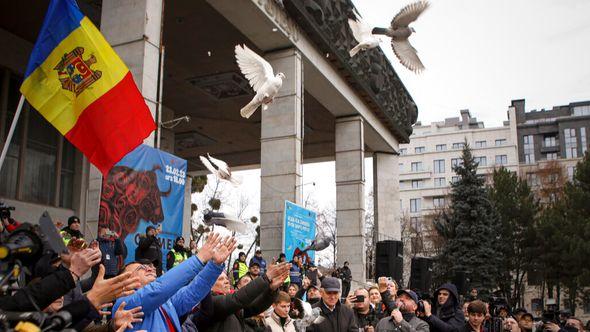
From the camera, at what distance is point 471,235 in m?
35.3

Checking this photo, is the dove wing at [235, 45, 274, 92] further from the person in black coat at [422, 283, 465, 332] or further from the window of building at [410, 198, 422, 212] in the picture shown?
the window of building at [410, 198, 422, 212]

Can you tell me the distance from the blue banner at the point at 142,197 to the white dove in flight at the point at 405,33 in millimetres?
5328

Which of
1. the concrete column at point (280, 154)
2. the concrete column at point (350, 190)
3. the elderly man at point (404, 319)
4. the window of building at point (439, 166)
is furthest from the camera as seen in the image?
the window of building at point (439, 166)

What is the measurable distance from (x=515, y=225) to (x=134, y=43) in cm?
3993

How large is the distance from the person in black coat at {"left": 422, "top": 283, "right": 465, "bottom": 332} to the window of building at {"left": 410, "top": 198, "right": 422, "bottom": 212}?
275 feet

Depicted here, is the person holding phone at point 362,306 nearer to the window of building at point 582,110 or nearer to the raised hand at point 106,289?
the raised hand at point 106,289

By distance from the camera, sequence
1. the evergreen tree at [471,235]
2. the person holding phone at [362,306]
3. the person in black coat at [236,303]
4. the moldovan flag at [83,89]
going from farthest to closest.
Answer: the evergreen tree at [471,235]
the person holding phone at [362,306]
the moldovan flag at [83,89]
the person in black coat at [236,303]

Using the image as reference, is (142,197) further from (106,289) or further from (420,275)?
(106,289)

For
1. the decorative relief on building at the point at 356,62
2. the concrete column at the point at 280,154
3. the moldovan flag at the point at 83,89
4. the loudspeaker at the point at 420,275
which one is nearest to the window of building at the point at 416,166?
the decorative relief on building at the point at 356,62

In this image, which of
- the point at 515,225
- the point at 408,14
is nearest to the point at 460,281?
the point at 408,14

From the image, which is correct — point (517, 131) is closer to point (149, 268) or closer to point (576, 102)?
point (576, 102)

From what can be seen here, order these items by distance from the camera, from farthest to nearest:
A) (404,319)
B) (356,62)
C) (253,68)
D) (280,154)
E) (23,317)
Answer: (356,62), (280,154), (253,68), (404,319), (23,317)

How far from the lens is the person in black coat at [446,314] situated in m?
7.26

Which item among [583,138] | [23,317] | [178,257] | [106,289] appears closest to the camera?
[23,317]
